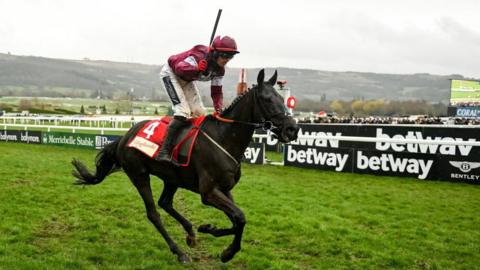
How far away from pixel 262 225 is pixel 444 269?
2.83 m

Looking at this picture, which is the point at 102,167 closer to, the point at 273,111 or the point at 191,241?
the point at 191,241

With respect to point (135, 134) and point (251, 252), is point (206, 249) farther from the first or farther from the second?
point (135, 134)

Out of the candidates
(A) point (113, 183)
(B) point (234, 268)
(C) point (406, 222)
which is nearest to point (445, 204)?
(C) point (406, 222)

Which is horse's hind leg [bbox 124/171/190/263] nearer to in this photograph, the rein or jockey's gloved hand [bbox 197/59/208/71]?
the rein

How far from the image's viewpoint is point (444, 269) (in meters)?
5.76

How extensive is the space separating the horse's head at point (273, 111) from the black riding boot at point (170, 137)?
995 mm

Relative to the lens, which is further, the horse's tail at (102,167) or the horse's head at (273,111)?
the horse's tail at (102,167)

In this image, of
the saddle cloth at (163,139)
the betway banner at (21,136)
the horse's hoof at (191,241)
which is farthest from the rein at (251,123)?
the betway banner at (21,136)

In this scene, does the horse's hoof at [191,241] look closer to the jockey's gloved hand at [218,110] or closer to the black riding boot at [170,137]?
the black riding boot at [170,137]

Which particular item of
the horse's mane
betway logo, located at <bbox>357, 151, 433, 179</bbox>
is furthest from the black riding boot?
betway logo, located at <bbox>357, 151, 433, 179</bbox>

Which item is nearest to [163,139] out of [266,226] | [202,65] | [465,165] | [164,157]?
[164,157]

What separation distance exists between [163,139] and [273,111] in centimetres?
153

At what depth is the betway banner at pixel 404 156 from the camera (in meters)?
13.0

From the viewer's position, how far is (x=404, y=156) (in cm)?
1380
